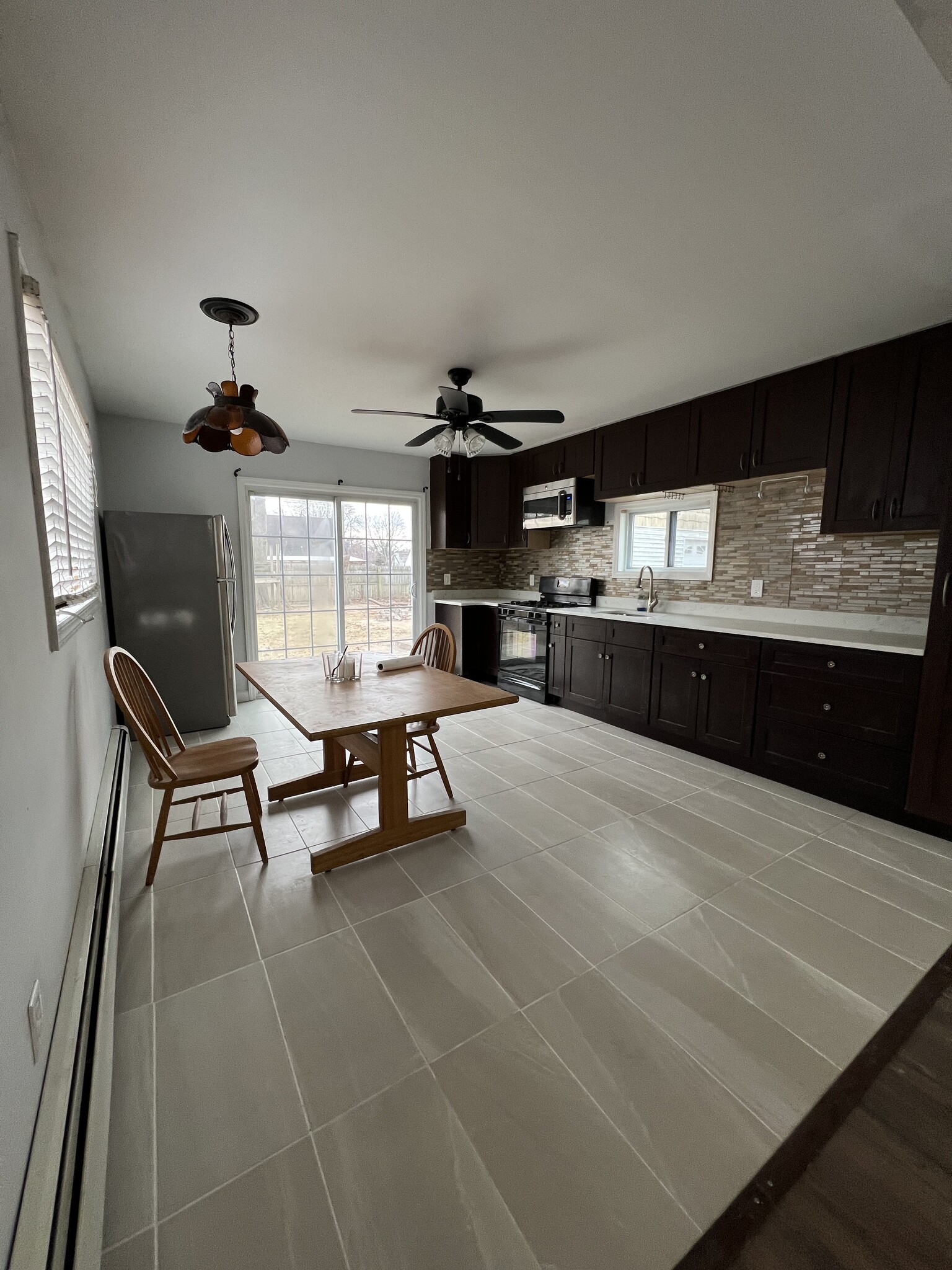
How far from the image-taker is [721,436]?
11.3 feet

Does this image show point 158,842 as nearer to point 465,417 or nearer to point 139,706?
point 139,706

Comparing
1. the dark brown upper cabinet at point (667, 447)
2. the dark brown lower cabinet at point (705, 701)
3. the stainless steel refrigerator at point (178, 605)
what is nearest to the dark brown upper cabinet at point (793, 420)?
the dark brown upper cabinet at point (667, 447)

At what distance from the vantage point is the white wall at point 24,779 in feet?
3.10

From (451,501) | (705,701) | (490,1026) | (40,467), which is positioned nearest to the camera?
(490,1026)

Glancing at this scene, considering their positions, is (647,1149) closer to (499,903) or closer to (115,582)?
(499,903)

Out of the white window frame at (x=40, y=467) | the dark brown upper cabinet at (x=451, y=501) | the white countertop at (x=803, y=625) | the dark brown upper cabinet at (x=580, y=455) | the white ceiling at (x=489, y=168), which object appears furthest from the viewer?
the dark brown upper cabinet at (x=451, y=501)

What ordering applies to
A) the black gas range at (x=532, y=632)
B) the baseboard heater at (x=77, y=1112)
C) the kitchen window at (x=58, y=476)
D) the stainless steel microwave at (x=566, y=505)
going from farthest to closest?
1. the black gas range at (x=532, y=632)
2. the stainless steel microwave at (x=566, y=505)
3. the kitchen window at (x=58, y=476)
4. the baseboard heater at (x=77, y=1112)

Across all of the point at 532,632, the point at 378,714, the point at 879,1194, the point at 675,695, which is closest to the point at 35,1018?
the point at 378,714

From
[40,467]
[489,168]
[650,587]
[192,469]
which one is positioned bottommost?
[650,587]

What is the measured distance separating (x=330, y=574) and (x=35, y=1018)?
4.43m

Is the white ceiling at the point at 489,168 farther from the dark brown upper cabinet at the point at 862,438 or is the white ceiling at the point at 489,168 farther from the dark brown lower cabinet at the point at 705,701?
the dark brown lower cabinet at the point at 705,701

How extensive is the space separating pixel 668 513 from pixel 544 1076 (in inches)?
154

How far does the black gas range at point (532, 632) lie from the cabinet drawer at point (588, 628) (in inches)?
11.0

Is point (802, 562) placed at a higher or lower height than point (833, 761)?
higher
